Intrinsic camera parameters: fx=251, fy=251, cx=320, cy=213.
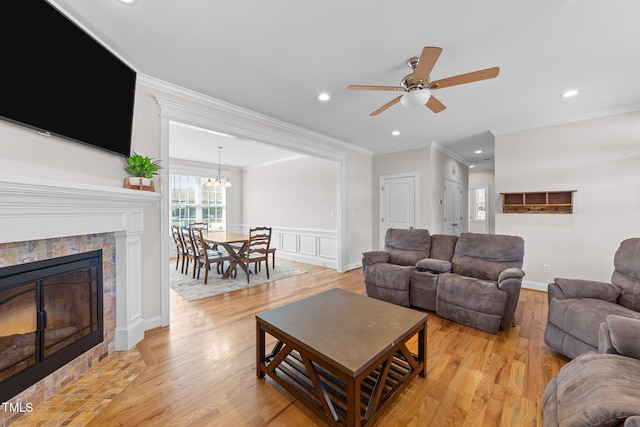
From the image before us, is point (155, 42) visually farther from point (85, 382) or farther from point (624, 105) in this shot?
point (624, 105)

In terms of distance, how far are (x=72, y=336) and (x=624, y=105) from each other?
21.0 ft

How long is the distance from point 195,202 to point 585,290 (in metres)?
7.65

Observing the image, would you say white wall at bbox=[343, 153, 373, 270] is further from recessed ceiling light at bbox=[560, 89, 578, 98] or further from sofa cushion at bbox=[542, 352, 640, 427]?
sofa cushion at bbox=[542, 352, 640, 427]

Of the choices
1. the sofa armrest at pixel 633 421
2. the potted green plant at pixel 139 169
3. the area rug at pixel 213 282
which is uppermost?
the potted green plant at pixel 139 169

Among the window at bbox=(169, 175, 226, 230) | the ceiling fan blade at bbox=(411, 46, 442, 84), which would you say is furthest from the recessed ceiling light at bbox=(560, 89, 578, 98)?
the window at bbox=(169, 175, 226, 230)

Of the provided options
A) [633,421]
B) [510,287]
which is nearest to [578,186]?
[510,287]

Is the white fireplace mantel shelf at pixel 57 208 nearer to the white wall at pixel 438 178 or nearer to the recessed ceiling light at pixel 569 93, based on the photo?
the recessed ceiling light at pixel 569 93

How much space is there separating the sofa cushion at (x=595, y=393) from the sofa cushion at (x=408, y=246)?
6.95 ft

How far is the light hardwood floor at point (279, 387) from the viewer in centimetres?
152

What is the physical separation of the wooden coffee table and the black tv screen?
1.95 m

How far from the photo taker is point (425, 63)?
5.85 feet

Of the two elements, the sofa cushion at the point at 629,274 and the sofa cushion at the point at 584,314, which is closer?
the sofa cushion at the point at 584,314

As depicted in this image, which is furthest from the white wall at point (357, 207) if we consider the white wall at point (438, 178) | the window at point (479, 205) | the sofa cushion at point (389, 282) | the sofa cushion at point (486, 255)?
the window at point (479, 205)

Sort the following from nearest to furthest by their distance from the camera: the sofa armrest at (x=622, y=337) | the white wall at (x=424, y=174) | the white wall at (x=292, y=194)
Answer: the sofa armrest at (x=622, y=337) → the white wall at (x=424, y=174) → the white wall at (x=292, y=194)
